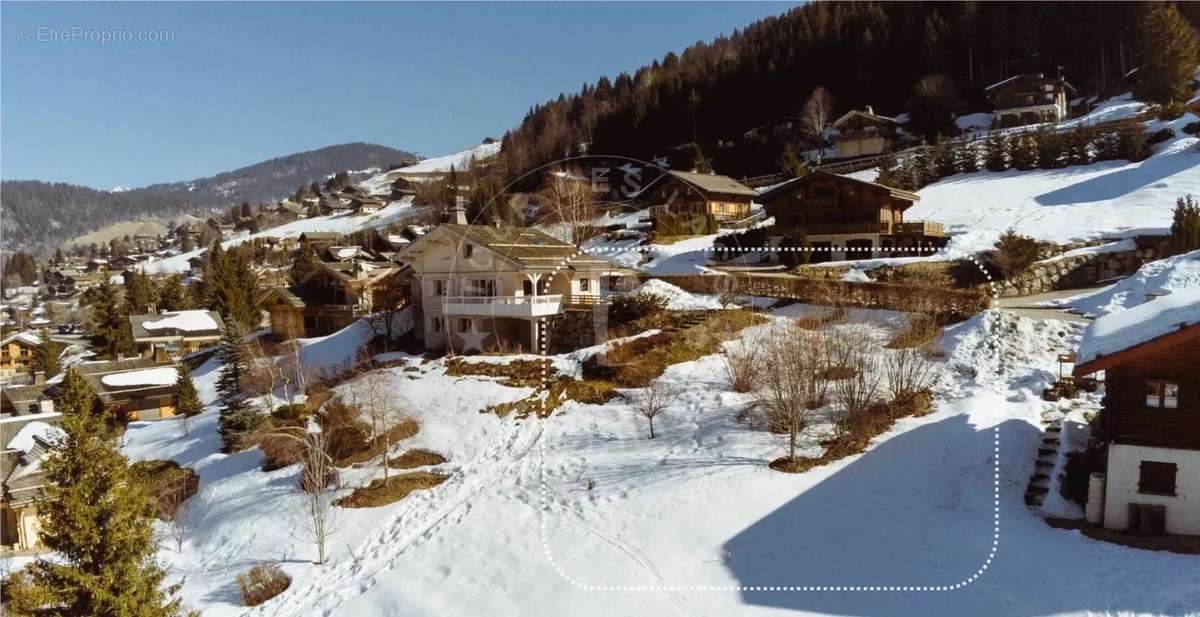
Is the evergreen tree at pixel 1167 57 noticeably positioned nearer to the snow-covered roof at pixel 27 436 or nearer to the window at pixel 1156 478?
the window at pixel 1156 478

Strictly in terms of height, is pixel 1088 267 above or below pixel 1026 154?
below

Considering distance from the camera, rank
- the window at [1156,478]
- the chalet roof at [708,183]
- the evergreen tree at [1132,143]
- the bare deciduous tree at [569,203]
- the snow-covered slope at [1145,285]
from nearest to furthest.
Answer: the window at [1156,478] → the snow-covered slope at [1145,285] → the bare deciduous tree at [569,203] → the evergreen tree at [1132,143] → the chalet roof at [708,183]

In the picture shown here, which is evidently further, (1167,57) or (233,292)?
(1167,57)

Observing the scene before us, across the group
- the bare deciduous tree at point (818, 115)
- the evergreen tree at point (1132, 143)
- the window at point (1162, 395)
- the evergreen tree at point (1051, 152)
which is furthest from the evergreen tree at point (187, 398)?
the evergreen tree at point (1132, 143)

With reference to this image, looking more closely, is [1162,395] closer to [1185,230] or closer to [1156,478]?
[1156,478]

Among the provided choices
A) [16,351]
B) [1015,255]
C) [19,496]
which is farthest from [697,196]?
[16,351]

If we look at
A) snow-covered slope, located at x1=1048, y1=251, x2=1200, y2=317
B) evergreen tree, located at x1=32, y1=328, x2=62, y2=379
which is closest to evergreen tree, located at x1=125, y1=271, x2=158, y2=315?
Answer: evergreen tree, located at x1=32, y1=328, x2=62, y2=379
